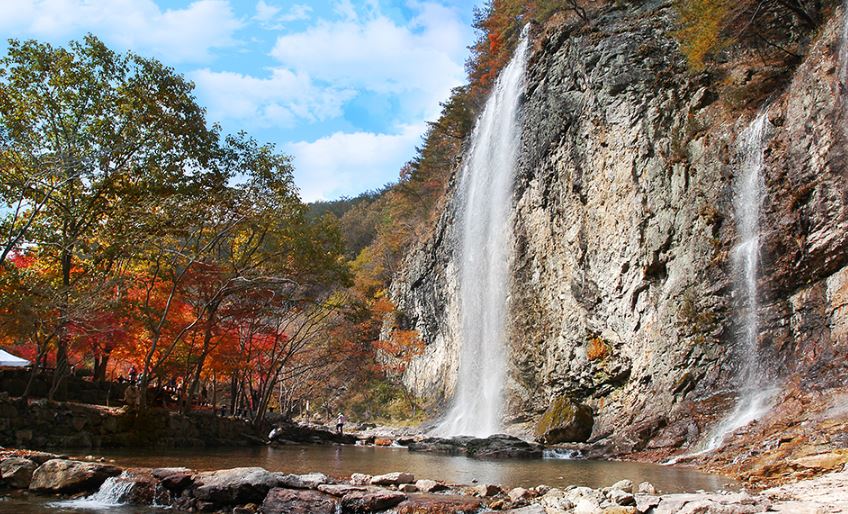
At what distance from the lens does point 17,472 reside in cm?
998

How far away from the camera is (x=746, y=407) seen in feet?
53.8

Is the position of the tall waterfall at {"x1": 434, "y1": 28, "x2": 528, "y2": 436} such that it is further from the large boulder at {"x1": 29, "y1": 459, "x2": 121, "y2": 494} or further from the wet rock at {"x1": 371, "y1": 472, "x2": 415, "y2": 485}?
the large boulder at {"x1": 29, "y1": 459, "x2": 121, "y2": 494}

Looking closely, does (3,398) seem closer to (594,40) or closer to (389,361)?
(594,40)

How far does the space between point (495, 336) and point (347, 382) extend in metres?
18.3

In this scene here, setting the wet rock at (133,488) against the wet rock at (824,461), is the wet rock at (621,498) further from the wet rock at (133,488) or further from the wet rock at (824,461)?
the wet rock at (133,488)

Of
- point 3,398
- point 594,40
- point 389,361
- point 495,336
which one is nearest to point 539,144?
point 594,40

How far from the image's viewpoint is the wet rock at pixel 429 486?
9625mm

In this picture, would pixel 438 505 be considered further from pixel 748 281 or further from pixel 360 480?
pixel 748 281

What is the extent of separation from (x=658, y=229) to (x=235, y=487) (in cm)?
1749

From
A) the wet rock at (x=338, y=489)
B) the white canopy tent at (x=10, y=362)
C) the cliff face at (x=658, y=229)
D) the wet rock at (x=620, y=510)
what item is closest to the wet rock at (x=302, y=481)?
the wet rock at (x=338, y=489)

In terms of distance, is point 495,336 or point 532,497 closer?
point 532,497

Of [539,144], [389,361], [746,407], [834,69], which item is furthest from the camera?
[389,361]

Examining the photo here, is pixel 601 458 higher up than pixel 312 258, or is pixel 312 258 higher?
pixel 312 258

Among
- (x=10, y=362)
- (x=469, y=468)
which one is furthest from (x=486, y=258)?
(x=10, y=362)
